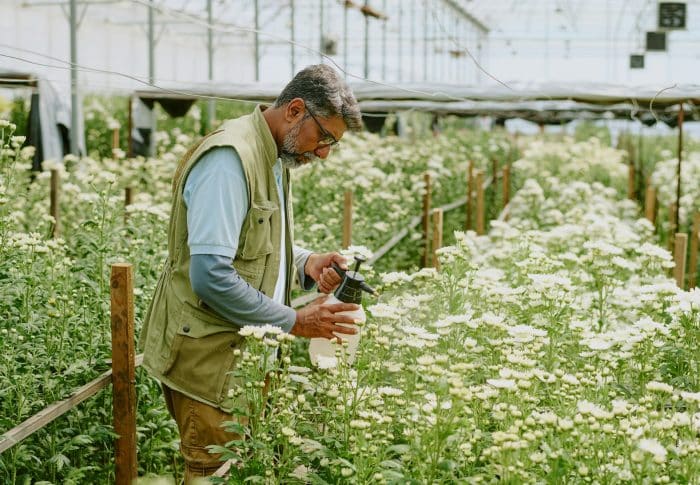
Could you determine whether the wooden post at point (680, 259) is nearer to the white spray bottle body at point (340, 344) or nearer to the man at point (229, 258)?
the white spray bottle body at point (340, 344)

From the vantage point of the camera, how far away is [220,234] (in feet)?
7.95

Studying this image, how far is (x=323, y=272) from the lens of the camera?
285 centimetres

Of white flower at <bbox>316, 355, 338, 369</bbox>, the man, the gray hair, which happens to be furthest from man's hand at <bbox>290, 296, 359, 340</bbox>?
the gray hair

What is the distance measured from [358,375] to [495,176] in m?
9.80

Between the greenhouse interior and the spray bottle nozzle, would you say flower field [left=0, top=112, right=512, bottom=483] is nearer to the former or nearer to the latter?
the greenhouse interior

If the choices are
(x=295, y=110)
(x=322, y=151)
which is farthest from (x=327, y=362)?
(x=295, y=110)

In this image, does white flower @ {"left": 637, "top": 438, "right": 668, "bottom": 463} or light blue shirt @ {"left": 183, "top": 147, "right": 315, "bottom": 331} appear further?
light blue shirt @ {"left": 183, "top": 147, "right": 315, "bottom": 331}

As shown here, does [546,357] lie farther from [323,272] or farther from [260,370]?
[260,370]

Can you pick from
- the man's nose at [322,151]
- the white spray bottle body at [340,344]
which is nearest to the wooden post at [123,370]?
the white spray bottle body at [340,344]

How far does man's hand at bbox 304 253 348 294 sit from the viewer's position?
9.23ft

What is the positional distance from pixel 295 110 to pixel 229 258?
505 mm

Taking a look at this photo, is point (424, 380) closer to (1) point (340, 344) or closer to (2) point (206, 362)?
(1) point (340, 344)

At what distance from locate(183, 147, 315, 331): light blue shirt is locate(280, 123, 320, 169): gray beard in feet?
0.74

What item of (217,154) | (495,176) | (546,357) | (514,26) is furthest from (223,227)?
(514,26)
